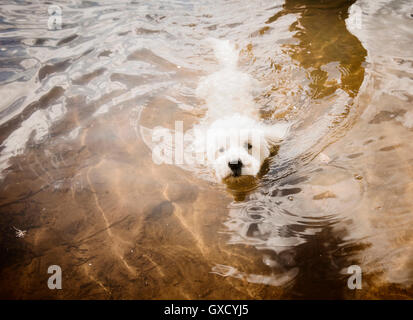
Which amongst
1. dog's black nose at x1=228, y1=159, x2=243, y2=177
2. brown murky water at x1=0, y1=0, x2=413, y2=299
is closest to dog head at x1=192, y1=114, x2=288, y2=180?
dog's black nose at x1=228, y1=159, x2=243, y2=177

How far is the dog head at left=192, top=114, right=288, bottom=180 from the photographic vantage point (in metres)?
Answer: 2.65

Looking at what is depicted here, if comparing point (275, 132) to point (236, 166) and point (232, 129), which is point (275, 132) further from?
point (236, 166)

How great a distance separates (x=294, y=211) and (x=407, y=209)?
909 mm

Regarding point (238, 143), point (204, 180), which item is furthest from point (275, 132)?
point (204, 180)

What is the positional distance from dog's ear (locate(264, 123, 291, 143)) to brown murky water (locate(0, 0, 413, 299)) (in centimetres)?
12

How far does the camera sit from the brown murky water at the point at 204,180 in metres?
1.76

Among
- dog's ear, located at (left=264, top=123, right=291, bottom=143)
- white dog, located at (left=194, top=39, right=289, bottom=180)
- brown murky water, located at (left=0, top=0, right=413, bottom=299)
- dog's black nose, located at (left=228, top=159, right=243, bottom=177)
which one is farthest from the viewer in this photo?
dog's ear, located at (left=264, top=123, right=291, bottom=143)

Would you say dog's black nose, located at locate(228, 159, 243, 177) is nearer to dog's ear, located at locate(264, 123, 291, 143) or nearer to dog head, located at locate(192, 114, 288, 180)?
dog head, located at locate(192, 114, 288, 180)

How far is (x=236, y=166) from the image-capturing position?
2588 millimetres

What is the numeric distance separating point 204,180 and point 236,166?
43cm

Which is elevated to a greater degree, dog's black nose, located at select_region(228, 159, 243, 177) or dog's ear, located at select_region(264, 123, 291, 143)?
dog's ear, located at select_region(264, 123, 291, 143)

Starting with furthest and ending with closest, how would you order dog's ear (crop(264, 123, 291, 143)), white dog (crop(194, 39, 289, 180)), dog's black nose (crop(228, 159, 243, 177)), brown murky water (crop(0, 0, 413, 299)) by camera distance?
1. dog's ear (crop(264, 123, 291, 143))
2. white dog (crop(194, 39, 289, 180))
3. dog's black nose (crop(228, 159, 243, 177))
4. brown murky water (crop(0, 0, 413, 299))

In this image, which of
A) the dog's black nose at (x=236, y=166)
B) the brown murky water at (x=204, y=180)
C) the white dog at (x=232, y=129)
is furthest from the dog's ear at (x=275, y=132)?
the dog's black nose at (x=236, y=166)
